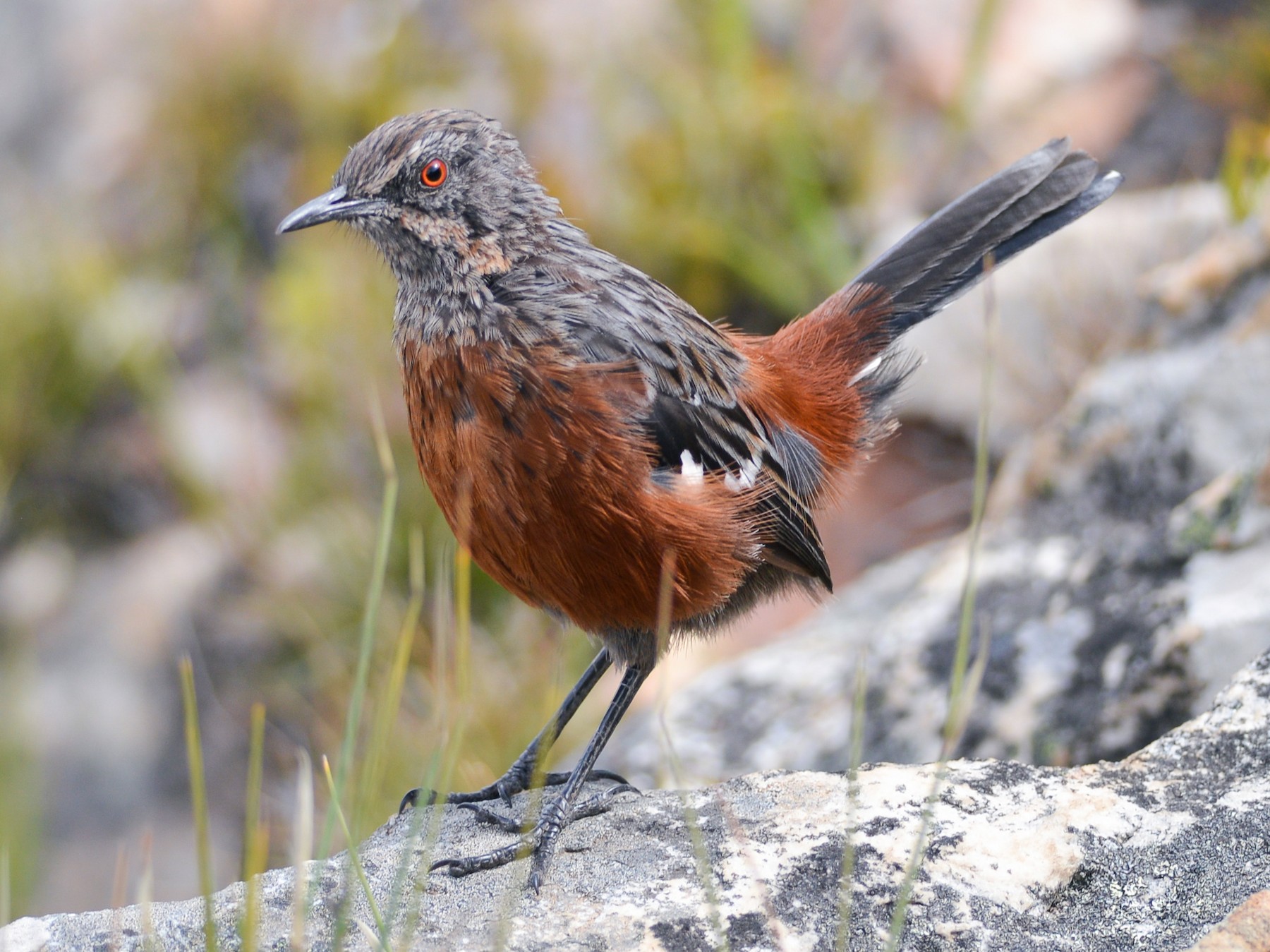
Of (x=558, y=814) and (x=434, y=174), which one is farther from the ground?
(x=434, y=174)

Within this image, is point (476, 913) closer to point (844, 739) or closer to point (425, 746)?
point (844, 739)

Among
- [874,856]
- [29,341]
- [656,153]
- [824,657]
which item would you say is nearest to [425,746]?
[824,657]

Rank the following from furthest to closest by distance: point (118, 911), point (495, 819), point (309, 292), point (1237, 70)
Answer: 1. point (309, 292)
2. point (1237, 70)
3. point (495, 819)
4. point (118, 911)

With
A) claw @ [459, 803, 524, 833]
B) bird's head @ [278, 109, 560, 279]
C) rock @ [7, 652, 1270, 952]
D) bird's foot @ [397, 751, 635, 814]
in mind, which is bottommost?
rock @ [7, 652, 1270, 952]

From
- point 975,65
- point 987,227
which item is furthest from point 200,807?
point 975,65

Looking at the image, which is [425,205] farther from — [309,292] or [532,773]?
[309,292]

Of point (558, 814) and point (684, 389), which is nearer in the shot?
point (558, 814)

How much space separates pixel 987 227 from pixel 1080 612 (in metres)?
1.23

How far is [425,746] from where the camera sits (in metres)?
5.57

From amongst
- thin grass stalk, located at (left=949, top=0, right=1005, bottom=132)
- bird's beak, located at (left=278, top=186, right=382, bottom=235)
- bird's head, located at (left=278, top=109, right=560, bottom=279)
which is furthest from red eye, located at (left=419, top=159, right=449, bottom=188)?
thin grass stalk, located at (left=949, top=0, right=1005, bottom=132)

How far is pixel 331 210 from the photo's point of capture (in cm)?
337

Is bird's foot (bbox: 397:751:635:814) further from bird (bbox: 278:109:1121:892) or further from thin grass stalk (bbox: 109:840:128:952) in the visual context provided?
thin grass stalk (bbox: 109:840:128:952)

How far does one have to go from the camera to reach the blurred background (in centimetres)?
673

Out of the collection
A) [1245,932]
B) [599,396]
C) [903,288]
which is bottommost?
[1245,932]
